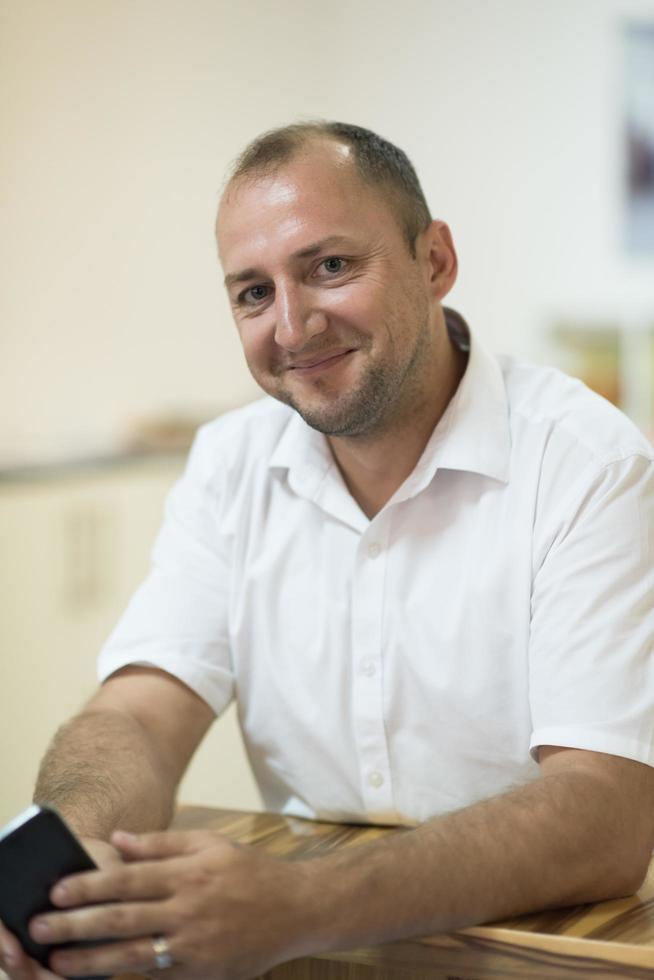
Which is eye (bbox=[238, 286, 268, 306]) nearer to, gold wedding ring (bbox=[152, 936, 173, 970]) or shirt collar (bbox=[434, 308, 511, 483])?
shirt collar (bbox=[434, 308, 511, 483])

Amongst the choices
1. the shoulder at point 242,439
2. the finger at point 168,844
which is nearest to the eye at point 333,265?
the shoulder at point 242,439

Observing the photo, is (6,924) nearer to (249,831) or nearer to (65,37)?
(249,831)

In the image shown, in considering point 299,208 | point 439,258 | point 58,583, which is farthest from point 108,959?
point 58,583

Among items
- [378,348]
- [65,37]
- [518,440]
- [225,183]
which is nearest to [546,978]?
[518,440]

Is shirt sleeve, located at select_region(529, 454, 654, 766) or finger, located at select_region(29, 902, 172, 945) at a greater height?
shirt sleeve, located at select_region(529, 454, 654, 766)

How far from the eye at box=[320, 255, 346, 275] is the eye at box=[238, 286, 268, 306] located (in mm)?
75

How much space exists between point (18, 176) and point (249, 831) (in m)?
2.35

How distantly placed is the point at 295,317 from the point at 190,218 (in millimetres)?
2639

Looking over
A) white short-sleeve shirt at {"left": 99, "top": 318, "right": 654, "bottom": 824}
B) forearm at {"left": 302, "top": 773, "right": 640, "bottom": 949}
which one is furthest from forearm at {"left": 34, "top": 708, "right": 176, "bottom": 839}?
forearm at {"left": 302, "top": 773, "right": 640, "bottom": 949}

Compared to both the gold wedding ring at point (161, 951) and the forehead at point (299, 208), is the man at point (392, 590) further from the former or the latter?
the gold wedding ring at point (161, 951)

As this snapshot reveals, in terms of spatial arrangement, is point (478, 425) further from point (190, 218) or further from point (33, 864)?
point (190, 218)

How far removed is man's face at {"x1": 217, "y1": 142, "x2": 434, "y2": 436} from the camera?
1344mm

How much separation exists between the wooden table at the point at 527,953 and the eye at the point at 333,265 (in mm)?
717

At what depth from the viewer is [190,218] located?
3861 millimetres
